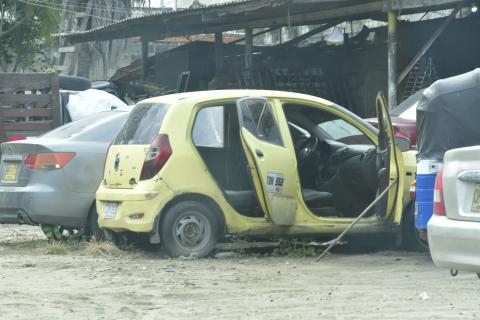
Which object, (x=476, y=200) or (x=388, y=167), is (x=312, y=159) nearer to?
(x=388, y=167)

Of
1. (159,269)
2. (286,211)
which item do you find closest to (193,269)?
(159,269)

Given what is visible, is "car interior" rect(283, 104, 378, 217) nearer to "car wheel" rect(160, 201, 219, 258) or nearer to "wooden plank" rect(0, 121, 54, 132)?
"car wheel" rect(160, 201, 219, 258)

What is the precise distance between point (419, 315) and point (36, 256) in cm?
458

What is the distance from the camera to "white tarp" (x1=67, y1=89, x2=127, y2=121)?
50.9 ft

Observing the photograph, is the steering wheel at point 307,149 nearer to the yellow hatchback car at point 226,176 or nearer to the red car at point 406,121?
the yellow hatchback car at point 226,176

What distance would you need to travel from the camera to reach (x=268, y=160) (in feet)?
30.5

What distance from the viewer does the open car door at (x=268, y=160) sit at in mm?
9242

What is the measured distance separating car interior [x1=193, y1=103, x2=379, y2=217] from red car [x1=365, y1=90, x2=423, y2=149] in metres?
0.42

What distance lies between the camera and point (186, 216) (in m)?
9.33

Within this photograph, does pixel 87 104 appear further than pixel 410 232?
Yes

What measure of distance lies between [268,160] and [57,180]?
7.56 ft

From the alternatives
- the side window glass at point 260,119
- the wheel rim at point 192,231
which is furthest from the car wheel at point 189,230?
the side window glass at point 260,119

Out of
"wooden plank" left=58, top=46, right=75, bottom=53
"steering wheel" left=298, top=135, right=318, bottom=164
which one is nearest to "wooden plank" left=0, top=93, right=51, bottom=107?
"steering wheel" left=298, top=135, right=318, bottom=164

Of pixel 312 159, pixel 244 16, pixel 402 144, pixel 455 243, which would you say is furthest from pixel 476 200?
pixel 244 16
